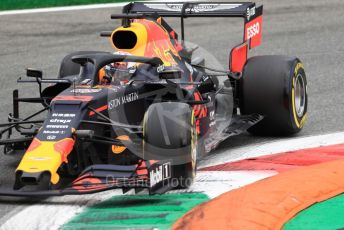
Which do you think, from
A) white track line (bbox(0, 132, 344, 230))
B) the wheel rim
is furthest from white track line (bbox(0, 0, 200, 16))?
white track line (bbox(0, 132, 344, 230))

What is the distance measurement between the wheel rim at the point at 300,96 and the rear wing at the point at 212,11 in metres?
0.79

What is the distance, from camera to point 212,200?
6.96m

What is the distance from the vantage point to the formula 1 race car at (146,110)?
7.33m

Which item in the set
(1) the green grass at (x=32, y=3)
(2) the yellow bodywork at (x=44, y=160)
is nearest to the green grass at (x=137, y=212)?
(2) the yellow bodywork at (x=44, y=160)

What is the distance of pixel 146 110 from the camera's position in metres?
8.37

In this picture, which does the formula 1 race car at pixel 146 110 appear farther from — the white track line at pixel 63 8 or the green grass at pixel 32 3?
the green grass at pixel 32 3

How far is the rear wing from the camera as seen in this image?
986 cm

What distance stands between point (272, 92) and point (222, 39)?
5.80m

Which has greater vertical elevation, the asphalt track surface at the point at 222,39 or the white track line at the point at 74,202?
the white track line at the point at 74,202

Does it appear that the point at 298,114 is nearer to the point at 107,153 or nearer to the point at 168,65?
the point at 168,65

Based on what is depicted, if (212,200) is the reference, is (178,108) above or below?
above

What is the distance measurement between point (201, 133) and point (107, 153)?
3.27ft

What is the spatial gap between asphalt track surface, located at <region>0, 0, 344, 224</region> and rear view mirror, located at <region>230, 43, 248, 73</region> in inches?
42.1

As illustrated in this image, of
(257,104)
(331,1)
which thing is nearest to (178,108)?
(257,104)
